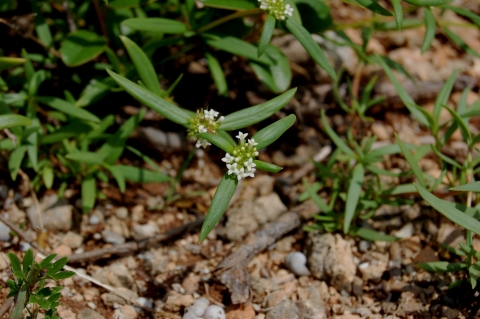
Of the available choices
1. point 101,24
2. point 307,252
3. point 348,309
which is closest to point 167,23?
point 101,24

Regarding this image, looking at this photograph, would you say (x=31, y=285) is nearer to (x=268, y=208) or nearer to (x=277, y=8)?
(x=268, y=208)

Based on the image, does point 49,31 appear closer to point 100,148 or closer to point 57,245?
point 100,148

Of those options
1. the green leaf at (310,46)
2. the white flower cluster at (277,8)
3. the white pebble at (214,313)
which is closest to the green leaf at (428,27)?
the green leaf at (310,46)

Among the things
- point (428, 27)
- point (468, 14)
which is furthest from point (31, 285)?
point (468, 14)

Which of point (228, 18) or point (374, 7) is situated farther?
point (228, 18)

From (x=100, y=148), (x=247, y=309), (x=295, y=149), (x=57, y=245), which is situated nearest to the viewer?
(x=247, y=309)
